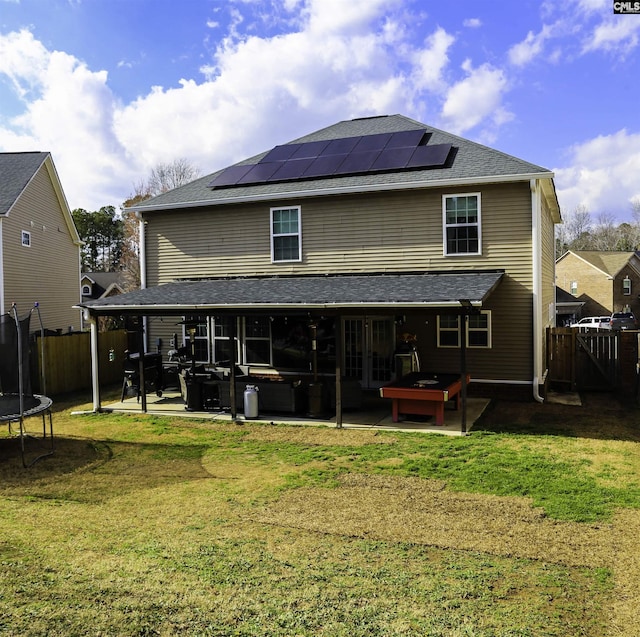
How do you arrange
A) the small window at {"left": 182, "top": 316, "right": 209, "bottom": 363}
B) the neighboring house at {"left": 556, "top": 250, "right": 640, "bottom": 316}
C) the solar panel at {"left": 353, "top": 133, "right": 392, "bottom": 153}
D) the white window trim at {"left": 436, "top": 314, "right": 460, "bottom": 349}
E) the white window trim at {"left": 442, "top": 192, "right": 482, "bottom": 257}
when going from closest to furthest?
the white window trim at {"left": 442, "top": 192, "right": 482, "bottom": 257} → the white window trim at {"left": 436, "top": 314, "right": 460, "bottom": 349} → the solar panel at {"left": 353, "top": 133, "right": 392, "bottom": 153} → the small window at {"left": 182, "top": 316, "right": 209, "bottom": 363} → the neighboring house at {"left": 556, "top": 250, "right": 640, "bottom": 316}


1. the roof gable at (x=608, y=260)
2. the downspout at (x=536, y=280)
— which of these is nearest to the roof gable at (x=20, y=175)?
the downspout at (x=536, y=280)

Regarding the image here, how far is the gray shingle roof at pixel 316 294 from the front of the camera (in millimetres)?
10047

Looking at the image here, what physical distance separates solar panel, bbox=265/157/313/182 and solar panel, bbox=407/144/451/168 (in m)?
3.03

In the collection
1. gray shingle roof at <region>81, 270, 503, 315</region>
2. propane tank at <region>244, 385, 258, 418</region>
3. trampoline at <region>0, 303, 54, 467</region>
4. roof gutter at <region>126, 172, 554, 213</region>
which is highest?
roof gutter at <region>126, 172, 554, 213</region>

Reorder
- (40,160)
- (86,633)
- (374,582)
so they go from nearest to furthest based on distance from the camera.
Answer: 1. (86,633)
2. (374,582)
3. (40,160)

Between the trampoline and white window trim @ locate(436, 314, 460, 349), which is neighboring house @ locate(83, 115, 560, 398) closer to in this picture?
white window trim @ locate(436, 314, 460, 349)

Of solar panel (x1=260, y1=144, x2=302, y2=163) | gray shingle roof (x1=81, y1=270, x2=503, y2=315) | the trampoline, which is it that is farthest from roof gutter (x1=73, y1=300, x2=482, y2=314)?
solar panel (x1=260, y1=144, x2=302, y2=163)

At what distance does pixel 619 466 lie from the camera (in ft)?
25.3

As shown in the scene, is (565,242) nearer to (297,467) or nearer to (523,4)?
(523,4)

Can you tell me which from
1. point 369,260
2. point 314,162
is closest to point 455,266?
point 369,260

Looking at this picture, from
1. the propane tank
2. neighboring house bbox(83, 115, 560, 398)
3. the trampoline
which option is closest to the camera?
the trampoline

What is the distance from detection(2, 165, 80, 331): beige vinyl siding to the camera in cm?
1862

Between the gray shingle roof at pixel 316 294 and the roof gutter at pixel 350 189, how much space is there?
2101 millimetres

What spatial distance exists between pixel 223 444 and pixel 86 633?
226 inches
